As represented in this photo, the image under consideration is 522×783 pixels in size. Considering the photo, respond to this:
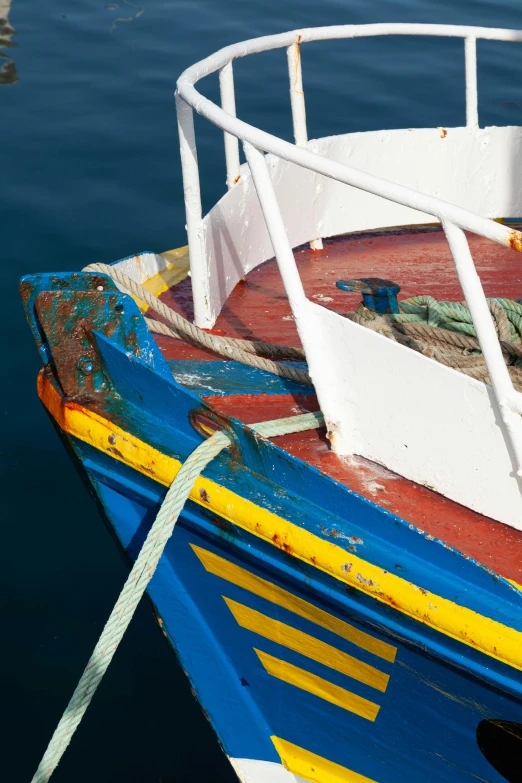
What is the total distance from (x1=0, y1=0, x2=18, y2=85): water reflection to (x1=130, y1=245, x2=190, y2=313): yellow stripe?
5.93m

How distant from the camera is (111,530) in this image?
2781mm

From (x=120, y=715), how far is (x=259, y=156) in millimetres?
2727

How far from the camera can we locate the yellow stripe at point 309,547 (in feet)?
Answer: 6.97

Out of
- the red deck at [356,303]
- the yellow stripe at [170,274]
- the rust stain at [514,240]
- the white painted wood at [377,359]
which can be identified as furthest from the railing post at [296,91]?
the rust stain at [514,240]

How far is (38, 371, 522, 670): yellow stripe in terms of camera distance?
6.97 feet

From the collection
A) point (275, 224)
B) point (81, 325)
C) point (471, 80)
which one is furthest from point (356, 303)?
point (81, 325)

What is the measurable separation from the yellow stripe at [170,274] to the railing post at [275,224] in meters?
1.33

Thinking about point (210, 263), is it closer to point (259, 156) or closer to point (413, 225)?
point (259, 156)

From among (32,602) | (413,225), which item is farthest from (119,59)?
(32,602)

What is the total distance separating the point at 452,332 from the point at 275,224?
27.2 inches

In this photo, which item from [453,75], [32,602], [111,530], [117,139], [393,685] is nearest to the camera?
[393,685]

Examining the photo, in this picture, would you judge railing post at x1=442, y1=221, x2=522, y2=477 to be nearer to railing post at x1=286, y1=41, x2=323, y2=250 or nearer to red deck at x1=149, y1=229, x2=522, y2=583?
red deck at x1=149, y1=229, x2=522, y2=583

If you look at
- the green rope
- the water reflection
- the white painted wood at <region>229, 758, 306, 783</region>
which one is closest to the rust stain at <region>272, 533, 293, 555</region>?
the green rope

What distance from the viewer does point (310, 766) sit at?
9.96 ft
